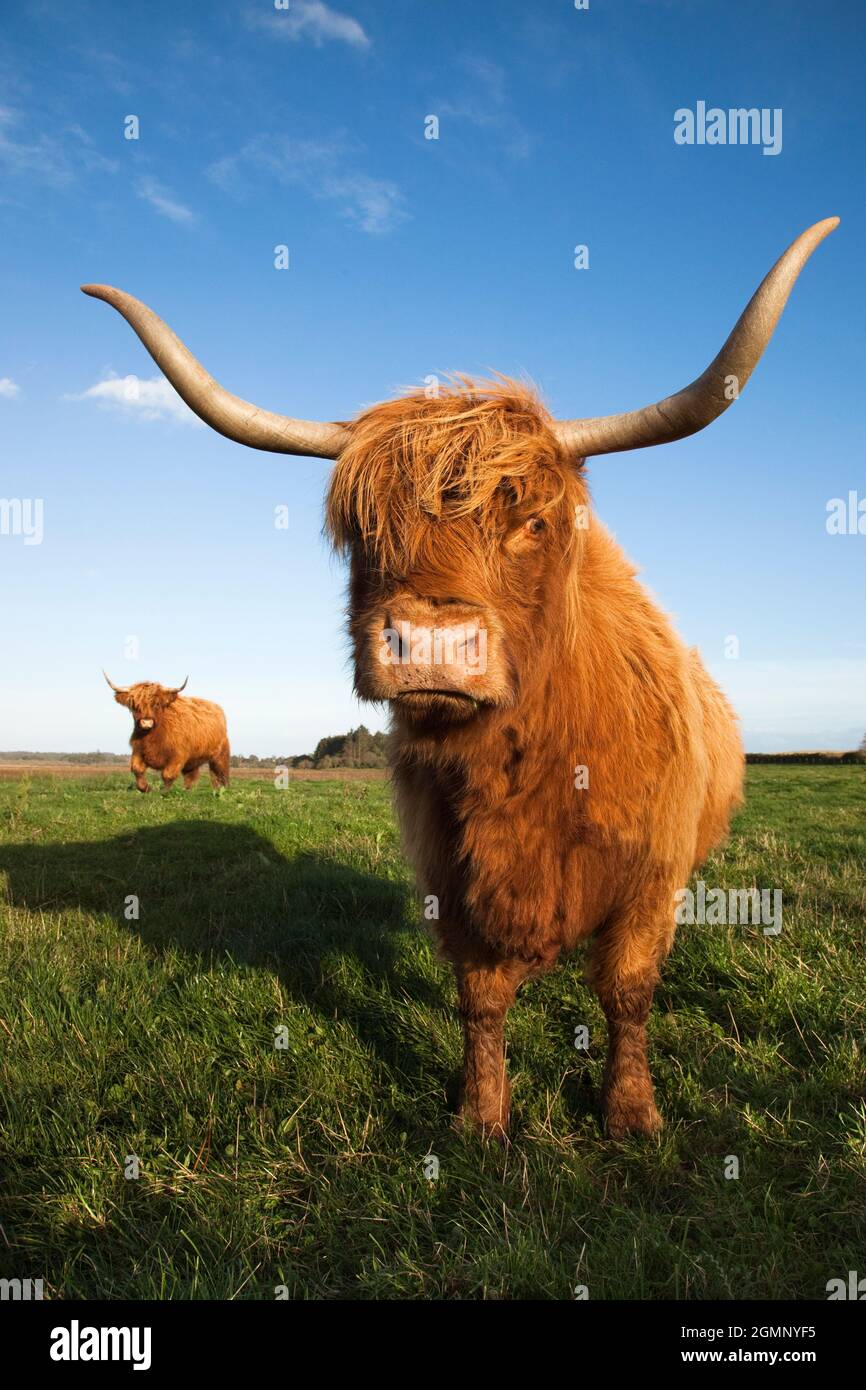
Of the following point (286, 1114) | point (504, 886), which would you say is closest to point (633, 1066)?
point (504, 886)

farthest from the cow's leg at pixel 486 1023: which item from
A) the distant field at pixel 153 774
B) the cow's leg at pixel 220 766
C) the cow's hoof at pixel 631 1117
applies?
the cow's leg at pixel 220 766

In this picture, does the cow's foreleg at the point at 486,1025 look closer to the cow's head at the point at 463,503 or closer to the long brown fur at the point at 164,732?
the cow's head at the point at 463,503

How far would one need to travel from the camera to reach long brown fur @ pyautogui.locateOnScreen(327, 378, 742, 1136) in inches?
107

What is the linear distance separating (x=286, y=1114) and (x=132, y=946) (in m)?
2.18

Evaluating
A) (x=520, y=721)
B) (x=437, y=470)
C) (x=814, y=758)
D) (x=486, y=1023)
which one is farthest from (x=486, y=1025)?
(x=814, y=758)

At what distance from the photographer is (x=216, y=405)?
3205 millimetres

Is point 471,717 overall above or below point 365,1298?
above

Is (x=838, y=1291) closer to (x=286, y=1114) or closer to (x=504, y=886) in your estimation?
(x=504, y=886)

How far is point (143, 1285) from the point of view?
2291 mm

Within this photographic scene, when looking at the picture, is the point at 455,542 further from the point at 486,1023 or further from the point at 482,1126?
the point at 482,1126

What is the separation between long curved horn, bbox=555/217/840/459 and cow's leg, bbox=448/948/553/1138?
1986 millimetres

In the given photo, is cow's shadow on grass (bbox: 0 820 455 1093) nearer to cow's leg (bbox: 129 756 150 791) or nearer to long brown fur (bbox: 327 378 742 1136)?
long brown fur (bbox: 327 378 742 1136)

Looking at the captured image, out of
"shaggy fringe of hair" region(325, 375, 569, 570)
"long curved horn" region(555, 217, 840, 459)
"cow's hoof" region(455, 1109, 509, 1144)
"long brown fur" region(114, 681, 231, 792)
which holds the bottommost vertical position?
"cow's hoof" region(455, 1109, 509, 1144)

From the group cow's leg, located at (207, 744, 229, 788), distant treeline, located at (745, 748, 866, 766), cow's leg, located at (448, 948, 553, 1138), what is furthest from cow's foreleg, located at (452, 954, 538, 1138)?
distant treeline, located at (745, 748, 866, 766)
